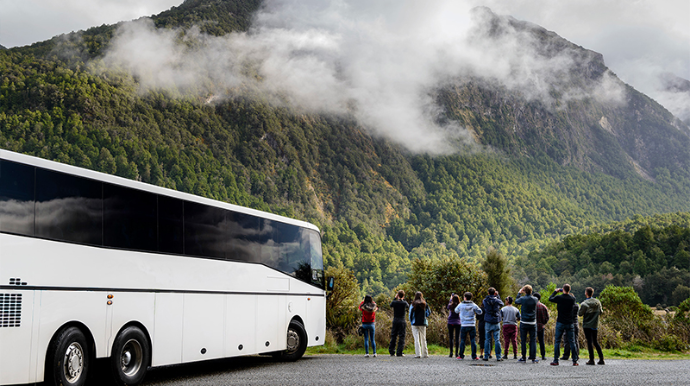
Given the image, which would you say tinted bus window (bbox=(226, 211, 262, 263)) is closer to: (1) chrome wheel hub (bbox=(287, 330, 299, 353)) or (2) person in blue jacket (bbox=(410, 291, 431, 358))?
(1) chrome wheel hub (bbox=(287, 330, 299, 353))

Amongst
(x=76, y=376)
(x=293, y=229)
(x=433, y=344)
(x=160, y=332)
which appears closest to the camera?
(x=76, y=376)

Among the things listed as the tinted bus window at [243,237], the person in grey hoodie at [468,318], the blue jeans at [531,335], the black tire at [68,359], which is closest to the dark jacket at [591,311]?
the blue jeans at [531,335]

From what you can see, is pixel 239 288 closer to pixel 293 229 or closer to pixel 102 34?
pixel 293 229

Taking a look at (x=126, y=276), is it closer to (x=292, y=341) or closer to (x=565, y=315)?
(x=292, y=341)

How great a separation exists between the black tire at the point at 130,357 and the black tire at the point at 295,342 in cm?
540

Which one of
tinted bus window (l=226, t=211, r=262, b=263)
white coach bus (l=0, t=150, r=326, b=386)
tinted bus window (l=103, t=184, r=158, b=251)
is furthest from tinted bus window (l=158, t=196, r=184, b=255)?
tinted bus window (l=226, t=211, r=262, b=263)

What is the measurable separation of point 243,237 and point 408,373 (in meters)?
4.81

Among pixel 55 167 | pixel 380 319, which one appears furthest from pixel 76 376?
pixel 380 319

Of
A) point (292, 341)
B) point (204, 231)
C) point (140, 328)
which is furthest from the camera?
point (292, 341)

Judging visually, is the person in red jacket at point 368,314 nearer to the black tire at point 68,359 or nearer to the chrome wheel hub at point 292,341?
the chrome wheel hub at point 292,341

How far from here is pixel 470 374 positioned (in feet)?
39.3

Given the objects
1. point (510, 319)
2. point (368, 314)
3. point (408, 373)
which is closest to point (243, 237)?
point (408, 373)

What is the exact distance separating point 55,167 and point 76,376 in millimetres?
3222

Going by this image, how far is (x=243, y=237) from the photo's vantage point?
44.2ft
